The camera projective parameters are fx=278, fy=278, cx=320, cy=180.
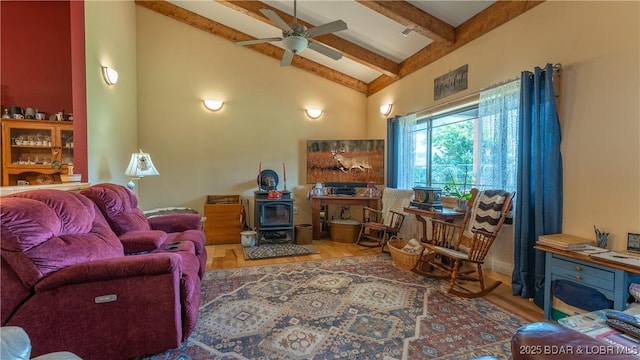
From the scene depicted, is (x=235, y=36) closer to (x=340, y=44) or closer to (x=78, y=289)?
(x=340, y=44)

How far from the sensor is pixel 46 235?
156 centimetres

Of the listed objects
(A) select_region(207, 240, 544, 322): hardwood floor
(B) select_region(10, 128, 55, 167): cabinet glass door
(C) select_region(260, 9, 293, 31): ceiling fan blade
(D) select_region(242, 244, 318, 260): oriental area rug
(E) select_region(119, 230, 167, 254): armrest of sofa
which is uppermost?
A: (C) select_region(260, 9, 293, 31): ceiling fan blade

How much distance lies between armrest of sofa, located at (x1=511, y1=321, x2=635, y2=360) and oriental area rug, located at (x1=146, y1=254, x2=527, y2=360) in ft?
3.80

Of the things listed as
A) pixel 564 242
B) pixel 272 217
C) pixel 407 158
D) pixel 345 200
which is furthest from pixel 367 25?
pixel 564 242

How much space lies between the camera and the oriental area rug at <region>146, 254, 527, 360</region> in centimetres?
180

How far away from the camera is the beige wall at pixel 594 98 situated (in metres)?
1.95

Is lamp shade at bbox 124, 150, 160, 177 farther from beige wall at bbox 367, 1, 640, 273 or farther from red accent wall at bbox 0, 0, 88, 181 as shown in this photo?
beige wall at bbox 367, 1, 640, 273

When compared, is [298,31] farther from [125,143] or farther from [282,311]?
[125,143]

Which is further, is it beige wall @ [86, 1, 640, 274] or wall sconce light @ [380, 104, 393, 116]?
wall sconce light @ [380, 104, 393, 116]

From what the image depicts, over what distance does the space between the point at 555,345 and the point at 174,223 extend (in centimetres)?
329

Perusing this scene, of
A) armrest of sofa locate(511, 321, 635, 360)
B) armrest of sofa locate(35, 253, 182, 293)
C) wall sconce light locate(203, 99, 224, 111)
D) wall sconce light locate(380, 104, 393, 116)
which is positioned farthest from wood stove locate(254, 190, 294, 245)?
armrest of sofa locate(511, 321, 635, 360)

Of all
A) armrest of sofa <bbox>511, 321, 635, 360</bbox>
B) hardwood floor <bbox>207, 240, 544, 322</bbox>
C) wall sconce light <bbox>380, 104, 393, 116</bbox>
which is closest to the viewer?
armrest of sofa <bbox>511, 321, 635, 360</bbox>

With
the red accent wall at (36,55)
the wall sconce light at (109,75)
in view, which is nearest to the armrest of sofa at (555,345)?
the wall sconce light at (109,75)

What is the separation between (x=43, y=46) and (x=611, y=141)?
19.7 ft
